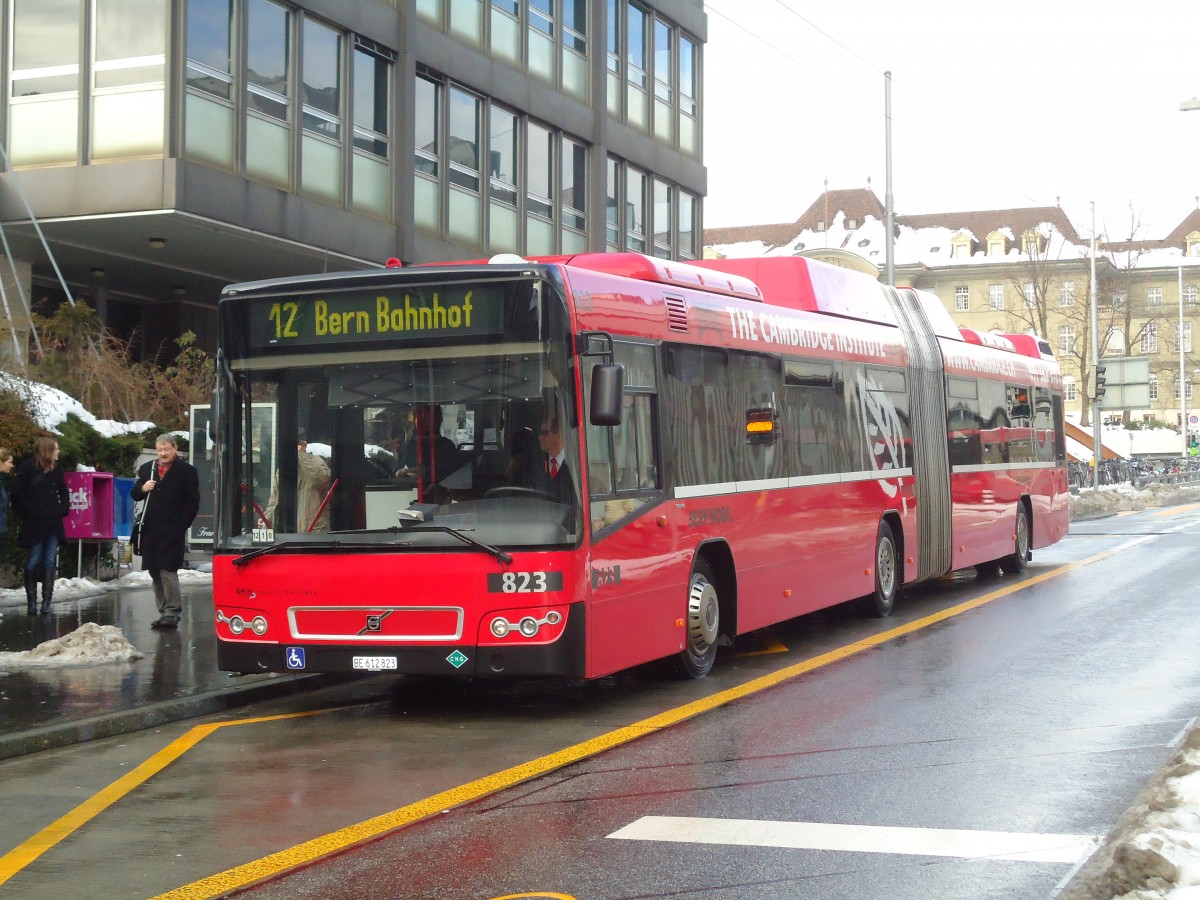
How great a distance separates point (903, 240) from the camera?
391 ft

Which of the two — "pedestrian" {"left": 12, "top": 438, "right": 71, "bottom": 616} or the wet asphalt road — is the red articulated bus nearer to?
the wet asphalt road

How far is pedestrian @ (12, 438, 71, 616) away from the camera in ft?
48.2

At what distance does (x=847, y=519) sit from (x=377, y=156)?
15002mm

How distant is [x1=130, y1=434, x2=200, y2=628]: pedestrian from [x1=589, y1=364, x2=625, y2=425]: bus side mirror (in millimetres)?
6007

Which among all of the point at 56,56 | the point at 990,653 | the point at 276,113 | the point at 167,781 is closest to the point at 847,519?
the point at 990,653

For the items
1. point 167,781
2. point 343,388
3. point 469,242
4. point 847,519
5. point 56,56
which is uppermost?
point 56,56

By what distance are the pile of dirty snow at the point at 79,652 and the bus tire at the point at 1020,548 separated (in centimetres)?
1174

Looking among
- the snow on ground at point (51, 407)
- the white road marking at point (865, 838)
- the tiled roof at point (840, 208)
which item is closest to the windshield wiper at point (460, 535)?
the white road marking at point (865, 838)

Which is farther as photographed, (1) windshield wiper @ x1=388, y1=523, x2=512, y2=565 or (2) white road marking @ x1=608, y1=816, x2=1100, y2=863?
(1) windshield wiper @ x1=388, y1=523, x2=512, y2=565

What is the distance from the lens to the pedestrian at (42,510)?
14.7m

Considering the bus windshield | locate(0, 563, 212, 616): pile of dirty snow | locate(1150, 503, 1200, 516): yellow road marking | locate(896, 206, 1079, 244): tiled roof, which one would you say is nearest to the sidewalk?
the bus windshield

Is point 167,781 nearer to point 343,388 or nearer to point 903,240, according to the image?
point 343,388

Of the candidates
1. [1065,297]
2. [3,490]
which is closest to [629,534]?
[3,490]

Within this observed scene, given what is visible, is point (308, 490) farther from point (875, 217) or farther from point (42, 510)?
point (875, 217)
